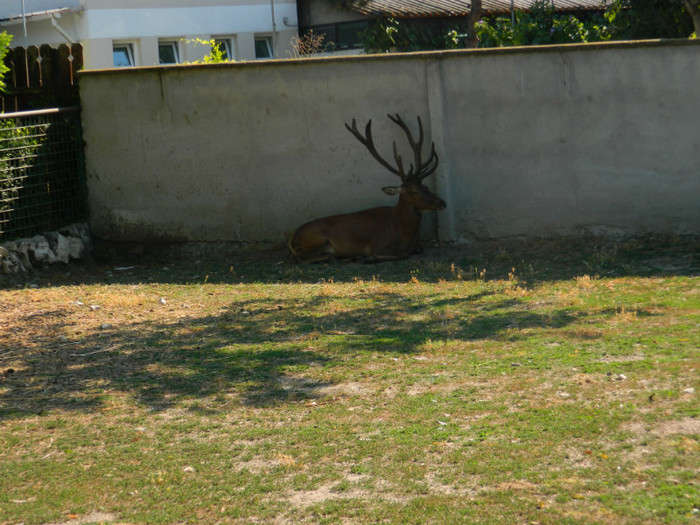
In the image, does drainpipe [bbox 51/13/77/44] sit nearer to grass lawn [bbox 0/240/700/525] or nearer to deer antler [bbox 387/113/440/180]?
deer antler [bbox 387/113/440/180]

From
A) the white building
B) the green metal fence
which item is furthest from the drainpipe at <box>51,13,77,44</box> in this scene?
the green metal fence

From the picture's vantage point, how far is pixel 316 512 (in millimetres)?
4156

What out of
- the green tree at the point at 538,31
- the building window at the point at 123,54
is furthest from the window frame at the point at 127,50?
the green tree at the point at 538,31

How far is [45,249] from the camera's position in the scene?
10383 millimetres

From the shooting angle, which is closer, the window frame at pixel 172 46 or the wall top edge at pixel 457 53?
the wall top edge at pixel 457 53

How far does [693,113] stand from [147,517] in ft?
25.5

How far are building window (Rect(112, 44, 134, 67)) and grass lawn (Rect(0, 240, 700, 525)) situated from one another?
631 inches

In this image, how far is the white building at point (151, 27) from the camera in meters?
23.2

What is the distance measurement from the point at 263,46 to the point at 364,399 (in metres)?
22.7

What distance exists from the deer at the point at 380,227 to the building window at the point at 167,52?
15.9m

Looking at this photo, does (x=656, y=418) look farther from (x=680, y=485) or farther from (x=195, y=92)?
(x=195, y=92)

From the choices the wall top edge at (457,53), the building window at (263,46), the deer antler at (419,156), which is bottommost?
the deer antler at (419,156)

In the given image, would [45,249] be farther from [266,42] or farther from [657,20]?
[266,42]

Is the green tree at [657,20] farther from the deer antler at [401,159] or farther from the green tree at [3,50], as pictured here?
the green tree at [3,50]
